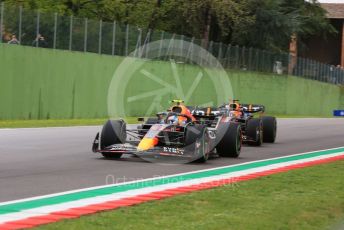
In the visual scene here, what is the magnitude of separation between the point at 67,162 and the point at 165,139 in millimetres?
1875

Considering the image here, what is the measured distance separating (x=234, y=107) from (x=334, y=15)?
2291 inches

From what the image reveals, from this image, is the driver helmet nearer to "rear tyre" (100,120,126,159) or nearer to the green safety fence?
"rear tyre" (100,120,126,159)

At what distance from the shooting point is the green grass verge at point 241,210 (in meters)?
7.23

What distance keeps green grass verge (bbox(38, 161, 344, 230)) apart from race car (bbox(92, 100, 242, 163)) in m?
2.73

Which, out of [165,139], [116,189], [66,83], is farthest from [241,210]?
[66,83]

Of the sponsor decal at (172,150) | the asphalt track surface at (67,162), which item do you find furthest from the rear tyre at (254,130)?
the sponsor decal at (172,150)

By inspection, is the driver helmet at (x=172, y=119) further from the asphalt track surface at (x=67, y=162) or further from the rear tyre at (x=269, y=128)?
the rear tyre at (x=269, y=128)

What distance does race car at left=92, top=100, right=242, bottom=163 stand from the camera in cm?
1348

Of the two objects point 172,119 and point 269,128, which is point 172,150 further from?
point 269,128

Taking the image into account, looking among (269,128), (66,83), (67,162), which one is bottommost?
(67,162)

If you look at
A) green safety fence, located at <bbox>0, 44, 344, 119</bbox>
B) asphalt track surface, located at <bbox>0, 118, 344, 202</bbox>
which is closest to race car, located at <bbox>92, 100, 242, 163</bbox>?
asphalt track surface, located at <bbox>0, 118, 344, 202</bbox>

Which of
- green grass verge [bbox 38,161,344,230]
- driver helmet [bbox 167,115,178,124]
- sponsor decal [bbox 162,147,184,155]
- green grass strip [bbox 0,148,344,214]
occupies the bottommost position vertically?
green grass strip [bbox 0,148,344,214]

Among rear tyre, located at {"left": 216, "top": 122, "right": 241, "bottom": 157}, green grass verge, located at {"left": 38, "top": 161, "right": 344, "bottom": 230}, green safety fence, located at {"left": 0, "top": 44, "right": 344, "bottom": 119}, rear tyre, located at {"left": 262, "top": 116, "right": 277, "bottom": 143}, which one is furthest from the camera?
green safety fence, located at {"left": 0, "top": 44, "right": 344, "bottom": 119}

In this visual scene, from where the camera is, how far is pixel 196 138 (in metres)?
13.5
